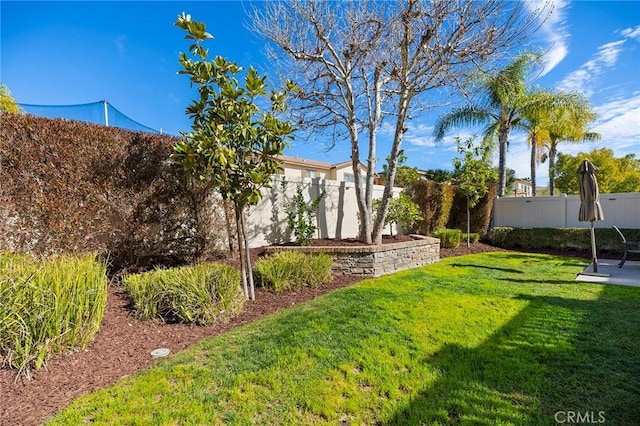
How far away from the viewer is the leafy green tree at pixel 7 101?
268 inches

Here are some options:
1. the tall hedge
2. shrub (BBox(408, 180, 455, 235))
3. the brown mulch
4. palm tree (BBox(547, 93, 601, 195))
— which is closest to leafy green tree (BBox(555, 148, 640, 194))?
palm tree (BBox(547, 93, 601, 195))

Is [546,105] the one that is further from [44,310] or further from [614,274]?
[44,310]

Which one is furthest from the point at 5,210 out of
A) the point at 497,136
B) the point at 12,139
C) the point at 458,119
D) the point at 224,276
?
the point at 497,136

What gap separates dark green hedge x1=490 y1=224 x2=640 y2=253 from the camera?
9.90 metres

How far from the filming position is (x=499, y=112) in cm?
1314

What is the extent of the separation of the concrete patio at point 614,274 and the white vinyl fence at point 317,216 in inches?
215

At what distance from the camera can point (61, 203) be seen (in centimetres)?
432

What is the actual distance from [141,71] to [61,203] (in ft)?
18.6

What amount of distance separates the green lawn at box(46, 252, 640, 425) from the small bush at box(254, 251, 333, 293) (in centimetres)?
87

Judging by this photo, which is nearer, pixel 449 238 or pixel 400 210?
pixel 400 210

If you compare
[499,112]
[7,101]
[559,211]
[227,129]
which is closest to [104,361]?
[227,129]

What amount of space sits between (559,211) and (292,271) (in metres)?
11.6

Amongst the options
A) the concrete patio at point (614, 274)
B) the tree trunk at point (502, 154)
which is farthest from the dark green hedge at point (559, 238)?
the tree trunk at point (502, 154)

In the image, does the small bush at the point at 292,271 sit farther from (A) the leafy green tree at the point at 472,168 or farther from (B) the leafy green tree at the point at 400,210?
(A) the leafy green tree at the point at 472,168
